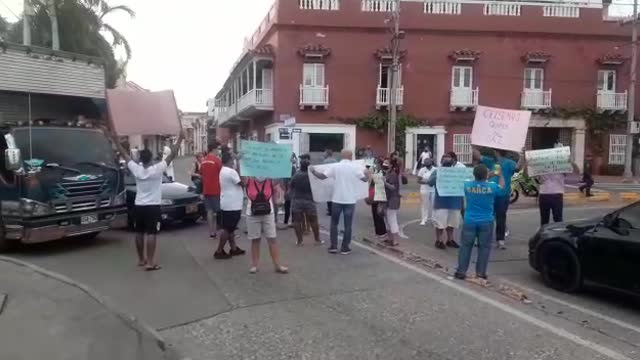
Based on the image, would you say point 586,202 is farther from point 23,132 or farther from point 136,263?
point 23,132

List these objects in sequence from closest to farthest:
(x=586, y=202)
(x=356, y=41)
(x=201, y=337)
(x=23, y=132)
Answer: (x=201, y=337) → (x=23, y=132) → (x=586, y=202) → (x=356, y=41)

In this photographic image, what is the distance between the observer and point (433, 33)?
1190 inches

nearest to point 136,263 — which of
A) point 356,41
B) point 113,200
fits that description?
point 113,200

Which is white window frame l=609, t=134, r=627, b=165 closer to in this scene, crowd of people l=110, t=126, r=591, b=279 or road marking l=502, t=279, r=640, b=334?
crowd of people l=110, t=126, r=591, b=279

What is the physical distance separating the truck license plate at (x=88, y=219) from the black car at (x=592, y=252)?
21.9ft

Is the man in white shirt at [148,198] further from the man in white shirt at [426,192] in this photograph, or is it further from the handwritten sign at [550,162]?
the handwritten sign at [550,162]

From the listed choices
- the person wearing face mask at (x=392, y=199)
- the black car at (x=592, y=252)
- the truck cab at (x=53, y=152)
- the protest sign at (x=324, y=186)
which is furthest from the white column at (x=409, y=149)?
the black car at (x=592, y=252)

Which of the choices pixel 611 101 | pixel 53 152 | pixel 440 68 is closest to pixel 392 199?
pixel 53 152

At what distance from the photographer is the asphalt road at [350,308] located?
205 inches

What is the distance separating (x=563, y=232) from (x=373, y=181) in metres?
3.60

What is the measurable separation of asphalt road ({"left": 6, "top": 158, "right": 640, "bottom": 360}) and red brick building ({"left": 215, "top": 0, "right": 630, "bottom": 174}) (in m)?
21.4

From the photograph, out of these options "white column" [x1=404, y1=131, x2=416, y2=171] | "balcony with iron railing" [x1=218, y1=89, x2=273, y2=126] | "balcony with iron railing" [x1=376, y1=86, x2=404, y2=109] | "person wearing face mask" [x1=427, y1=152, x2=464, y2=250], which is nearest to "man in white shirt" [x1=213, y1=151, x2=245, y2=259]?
"person wearing face mask" [x1=427, y1=152, x2=464, y2=250]

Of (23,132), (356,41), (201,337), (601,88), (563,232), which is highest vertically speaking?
(356,41)

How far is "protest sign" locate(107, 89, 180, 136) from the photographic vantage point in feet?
37.2
